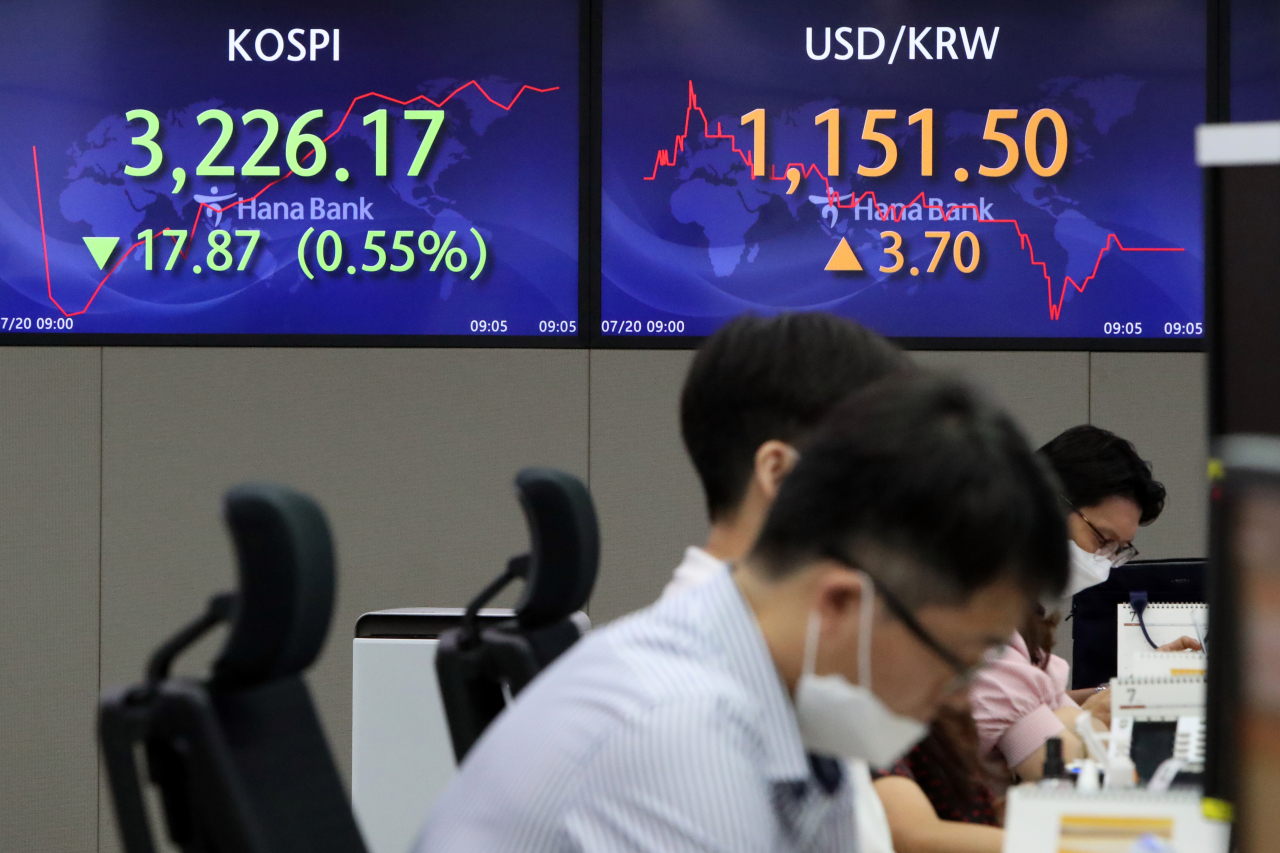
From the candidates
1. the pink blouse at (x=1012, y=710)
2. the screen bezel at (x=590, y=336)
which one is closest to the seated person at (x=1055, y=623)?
the pink blouse at (x=1012, y=710)

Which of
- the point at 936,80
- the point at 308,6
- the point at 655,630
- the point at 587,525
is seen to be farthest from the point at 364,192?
the point at 655,630

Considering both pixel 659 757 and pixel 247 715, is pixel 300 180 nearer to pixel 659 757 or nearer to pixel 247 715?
pixel 247 715

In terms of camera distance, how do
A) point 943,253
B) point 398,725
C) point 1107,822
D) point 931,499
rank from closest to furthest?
point 931,499
point 1107,822
point 398,725
point 943,253

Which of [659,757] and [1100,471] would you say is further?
[1100,471]

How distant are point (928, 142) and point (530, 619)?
2.28 meters

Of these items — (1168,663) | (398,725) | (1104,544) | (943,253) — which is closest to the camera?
(1168,663)

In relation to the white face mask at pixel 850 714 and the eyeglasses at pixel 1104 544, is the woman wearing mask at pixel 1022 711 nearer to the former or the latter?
the eyeglasses at pixel 1104 544

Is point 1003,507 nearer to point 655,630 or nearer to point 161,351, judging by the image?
point 655,630

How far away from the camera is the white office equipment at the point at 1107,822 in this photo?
1.15 metres

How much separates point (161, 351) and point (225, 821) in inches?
108

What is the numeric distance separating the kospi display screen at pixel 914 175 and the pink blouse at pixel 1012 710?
163cm

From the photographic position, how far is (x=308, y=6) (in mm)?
3738
